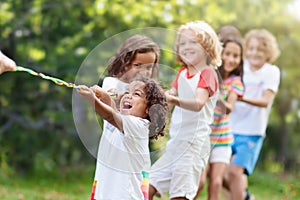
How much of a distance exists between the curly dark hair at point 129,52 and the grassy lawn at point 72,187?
3.17 meters

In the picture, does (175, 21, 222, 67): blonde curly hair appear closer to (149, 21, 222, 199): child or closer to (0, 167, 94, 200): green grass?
(149, 21, 222, 199): child

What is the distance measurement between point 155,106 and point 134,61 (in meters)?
0.42

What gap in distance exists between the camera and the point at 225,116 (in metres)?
5.05

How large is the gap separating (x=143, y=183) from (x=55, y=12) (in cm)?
657

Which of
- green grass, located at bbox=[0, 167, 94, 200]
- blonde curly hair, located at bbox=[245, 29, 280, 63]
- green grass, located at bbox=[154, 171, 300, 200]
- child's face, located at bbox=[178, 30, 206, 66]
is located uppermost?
blonde curly hair, located at bbox=[245, 29, 280, 63]

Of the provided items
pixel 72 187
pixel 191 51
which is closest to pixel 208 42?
pixel 191 51

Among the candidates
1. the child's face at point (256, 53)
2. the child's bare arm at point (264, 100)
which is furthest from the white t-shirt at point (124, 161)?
the child's face at point (256, 53)

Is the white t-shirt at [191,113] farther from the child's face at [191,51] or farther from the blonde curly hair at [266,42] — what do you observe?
the blonde curly hair at [266,42]

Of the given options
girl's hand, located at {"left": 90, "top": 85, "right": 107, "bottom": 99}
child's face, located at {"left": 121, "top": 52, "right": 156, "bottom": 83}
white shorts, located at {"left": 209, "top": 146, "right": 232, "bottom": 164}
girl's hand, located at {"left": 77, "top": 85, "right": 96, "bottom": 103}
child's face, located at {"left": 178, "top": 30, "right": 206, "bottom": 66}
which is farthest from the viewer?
white shorts, located at {"left": 209, "top": 146, "right": 232, "bottom": 164}

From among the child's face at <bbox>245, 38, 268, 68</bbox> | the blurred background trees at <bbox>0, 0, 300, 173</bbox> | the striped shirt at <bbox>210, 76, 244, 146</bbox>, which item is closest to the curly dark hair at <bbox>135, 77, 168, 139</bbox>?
the striped shirt at <bbox>210, 76, 244, 146</bbox>

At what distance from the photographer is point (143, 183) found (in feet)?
12.3

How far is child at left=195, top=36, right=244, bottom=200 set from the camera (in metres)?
5.03

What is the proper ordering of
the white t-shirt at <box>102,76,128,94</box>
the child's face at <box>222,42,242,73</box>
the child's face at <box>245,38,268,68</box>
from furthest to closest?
the child's face at <box>245,38,268,68</box> < the child's face at <box>222,42,242,73</box> < the white t-shirt at <box>102,76,128,94</box>

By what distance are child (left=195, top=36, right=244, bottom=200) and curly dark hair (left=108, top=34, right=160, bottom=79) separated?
101 cm
